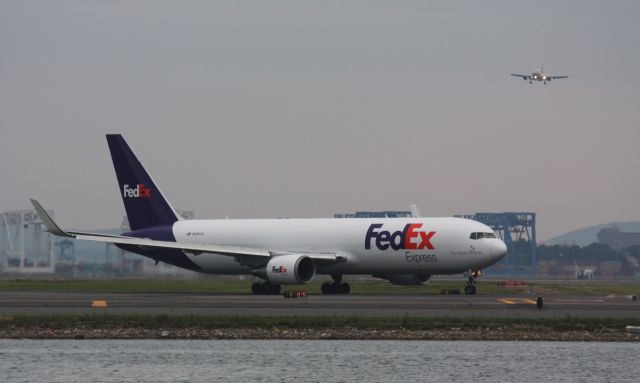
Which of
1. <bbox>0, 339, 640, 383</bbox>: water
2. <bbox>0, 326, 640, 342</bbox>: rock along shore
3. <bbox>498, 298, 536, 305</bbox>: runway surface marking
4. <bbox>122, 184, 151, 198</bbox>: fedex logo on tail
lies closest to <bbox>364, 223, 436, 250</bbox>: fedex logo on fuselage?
<bbox>498, 298, 536, 305</bbox>: runway surface marking

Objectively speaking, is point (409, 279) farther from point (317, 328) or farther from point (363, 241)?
point (317, 328)

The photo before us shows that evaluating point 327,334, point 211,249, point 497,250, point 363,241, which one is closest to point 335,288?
point 363,241

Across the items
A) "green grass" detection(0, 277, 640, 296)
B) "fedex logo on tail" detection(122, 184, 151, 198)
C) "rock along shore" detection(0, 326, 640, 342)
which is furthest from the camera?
"fedex logo on tail" detection(122, 184, 151, 198)

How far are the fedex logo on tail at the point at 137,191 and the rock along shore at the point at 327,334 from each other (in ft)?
118

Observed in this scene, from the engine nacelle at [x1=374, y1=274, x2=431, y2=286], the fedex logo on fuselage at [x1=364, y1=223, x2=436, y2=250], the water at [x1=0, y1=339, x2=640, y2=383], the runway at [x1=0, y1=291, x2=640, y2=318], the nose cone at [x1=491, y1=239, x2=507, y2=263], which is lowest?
the water at [x1=0, y1=339, x2=640, y2=383]

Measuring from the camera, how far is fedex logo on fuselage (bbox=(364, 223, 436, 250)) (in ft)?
222

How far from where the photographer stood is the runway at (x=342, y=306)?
47.1 meters

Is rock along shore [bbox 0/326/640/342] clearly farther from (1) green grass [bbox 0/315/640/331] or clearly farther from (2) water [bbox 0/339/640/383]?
(2) water [bbox 0/339/640/383]

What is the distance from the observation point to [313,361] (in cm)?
3428

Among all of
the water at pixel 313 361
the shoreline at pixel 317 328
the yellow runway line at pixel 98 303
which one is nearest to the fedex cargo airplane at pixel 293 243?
the yellow runway line at pixel 98 303

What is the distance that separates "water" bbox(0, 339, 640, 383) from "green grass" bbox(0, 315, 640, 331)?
3162 millimetres

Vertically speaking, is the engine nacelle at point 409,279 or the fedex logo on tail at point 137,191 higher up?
the fedex logo on tail at point 137,191

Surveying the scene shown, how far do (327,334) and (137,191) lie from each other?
39932 millimetres

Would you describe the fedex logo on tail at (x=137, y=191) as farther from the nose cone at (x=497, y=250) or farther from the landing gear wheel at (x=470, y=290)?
the nose cone at (x=497, y=250)
